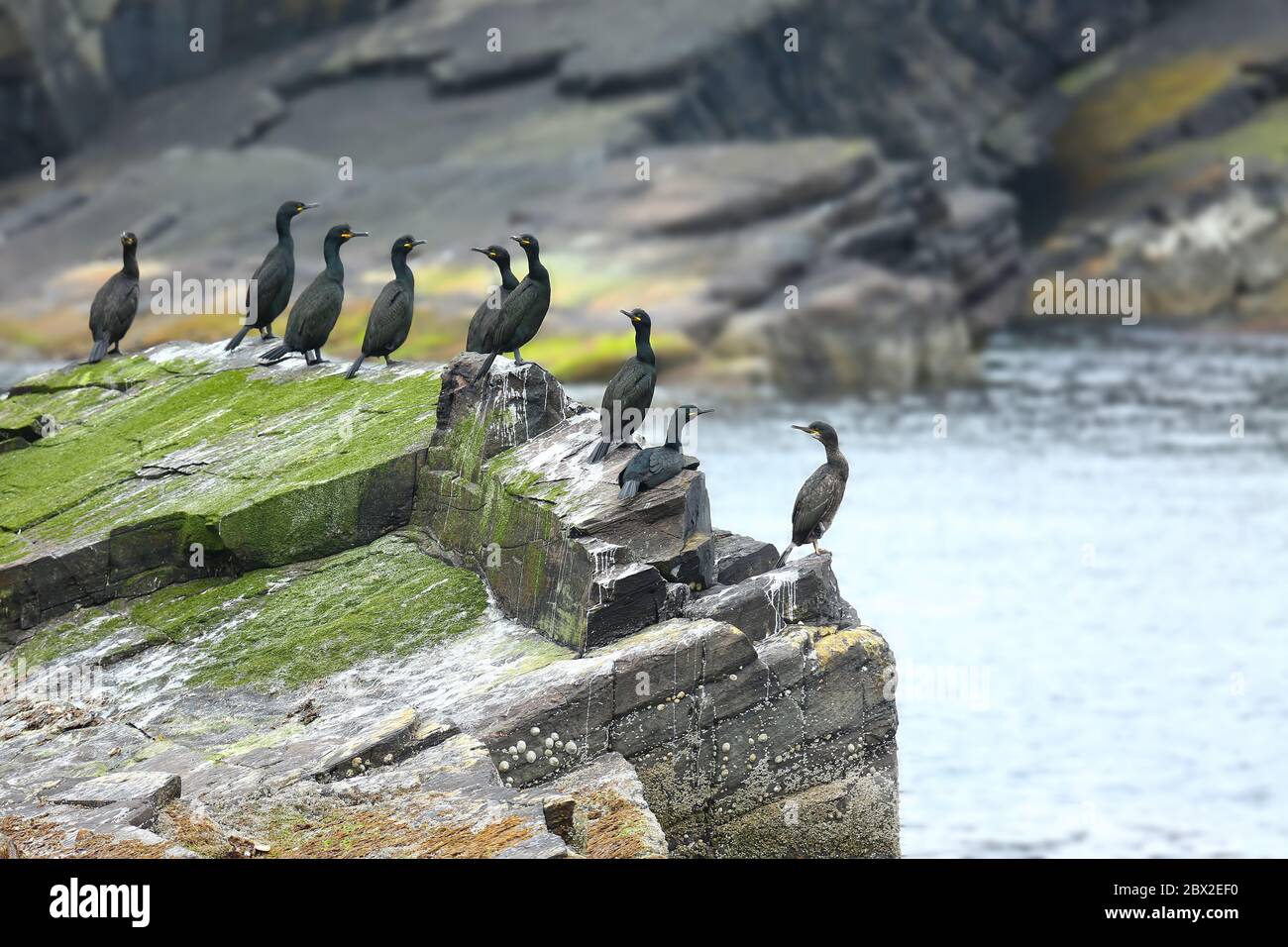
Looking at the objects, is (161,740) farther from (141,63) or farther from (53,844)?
(141,63)

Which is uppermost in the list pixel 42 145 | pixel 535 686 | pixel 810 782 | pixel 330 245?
pixel 42 145

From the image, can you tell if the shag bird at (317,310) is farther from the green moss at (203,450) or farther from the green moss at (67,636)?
the green moss at (67,636)

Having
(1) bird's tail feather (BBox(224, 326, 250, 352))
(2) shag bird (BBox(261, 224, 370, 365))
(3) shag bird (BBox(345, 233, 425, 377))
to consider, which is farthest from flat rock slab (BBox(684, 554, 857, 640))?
(1) bird's tail feather (BBox(224, 326, 250, 352))

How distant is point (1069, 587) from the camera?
4859 cm

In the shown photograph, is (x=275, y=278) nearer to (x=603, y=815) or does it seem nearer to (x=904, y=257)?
(x=603, y=815)

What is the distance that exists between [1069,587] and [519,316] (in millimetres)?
31118

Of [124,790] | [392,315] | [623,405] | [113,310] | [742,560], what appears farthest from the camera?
[113,310]

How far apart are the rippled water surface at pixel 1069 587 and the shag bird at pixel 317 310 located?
1311cm

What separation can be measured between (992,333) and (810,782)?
8245 cm

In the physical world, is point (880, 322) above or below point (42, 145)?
below

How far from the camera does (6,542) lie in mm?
20859

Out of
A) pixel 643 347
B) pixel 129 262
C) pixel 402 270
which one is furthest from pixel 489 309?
pixel 129 262

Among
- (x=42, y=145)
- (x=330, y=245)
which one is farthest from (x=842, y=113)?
(x=330, y=245)

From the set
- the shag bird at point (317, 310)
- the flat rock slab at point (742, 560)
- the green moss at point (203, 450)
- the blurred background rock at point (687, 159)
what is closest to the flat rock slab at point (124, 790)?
the green moss at point (203, 450)
